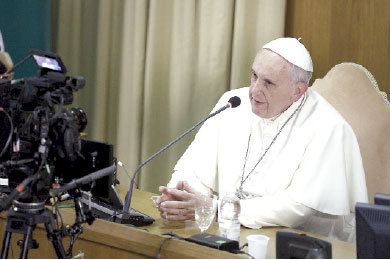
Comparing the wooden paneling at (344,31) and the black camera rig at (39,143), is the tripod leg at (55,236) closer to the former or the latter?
the black camera rig at (39,143)

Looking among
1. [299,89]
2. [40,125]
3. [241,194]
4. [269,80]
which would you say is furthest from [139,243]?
[299,89]

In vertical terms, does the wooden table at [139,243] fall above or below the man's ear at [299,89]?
below

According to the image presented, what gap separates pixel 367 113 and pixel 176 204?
1.38 metres

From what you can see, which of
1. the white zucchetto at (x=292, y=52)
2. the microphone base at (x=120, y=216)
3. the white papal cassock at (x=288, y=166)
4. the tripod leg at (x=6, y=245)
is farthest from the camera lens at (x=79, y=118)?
the white zucchetto at (x=292, y=52)

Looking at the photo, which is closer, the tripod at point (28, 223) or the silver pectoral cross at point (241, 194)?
the tripod at point (28, 223)

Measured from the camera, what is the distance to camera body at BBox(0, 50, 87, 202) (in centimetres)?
178

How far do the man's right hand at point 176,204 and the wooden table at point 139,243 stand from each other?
1.3 inches

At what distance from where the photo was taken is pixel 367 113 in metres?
3.34

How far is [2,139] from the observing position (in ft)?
6.70

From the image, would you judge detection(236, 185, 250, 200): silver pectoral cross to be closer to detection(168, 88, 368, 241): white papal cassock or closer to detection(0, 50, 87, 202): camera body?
detection(168, 88, 368, 241): white papal cassock

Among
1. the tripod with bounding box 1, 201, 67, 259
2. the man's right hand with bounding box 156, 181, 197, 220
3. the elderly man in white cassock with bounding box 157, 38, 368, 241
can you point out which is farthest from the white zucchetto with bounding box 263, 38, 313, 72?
the tripod with bounding box 1, 201, 67, 259

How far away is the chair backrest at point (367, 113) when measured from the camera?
3.31 m

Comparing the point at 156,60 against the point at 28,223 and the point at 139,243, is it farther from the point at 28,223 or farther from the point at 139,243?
the point at 28,223

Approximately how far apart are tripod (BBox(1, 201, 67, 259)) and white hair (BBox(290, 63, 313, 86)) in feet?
4.97
